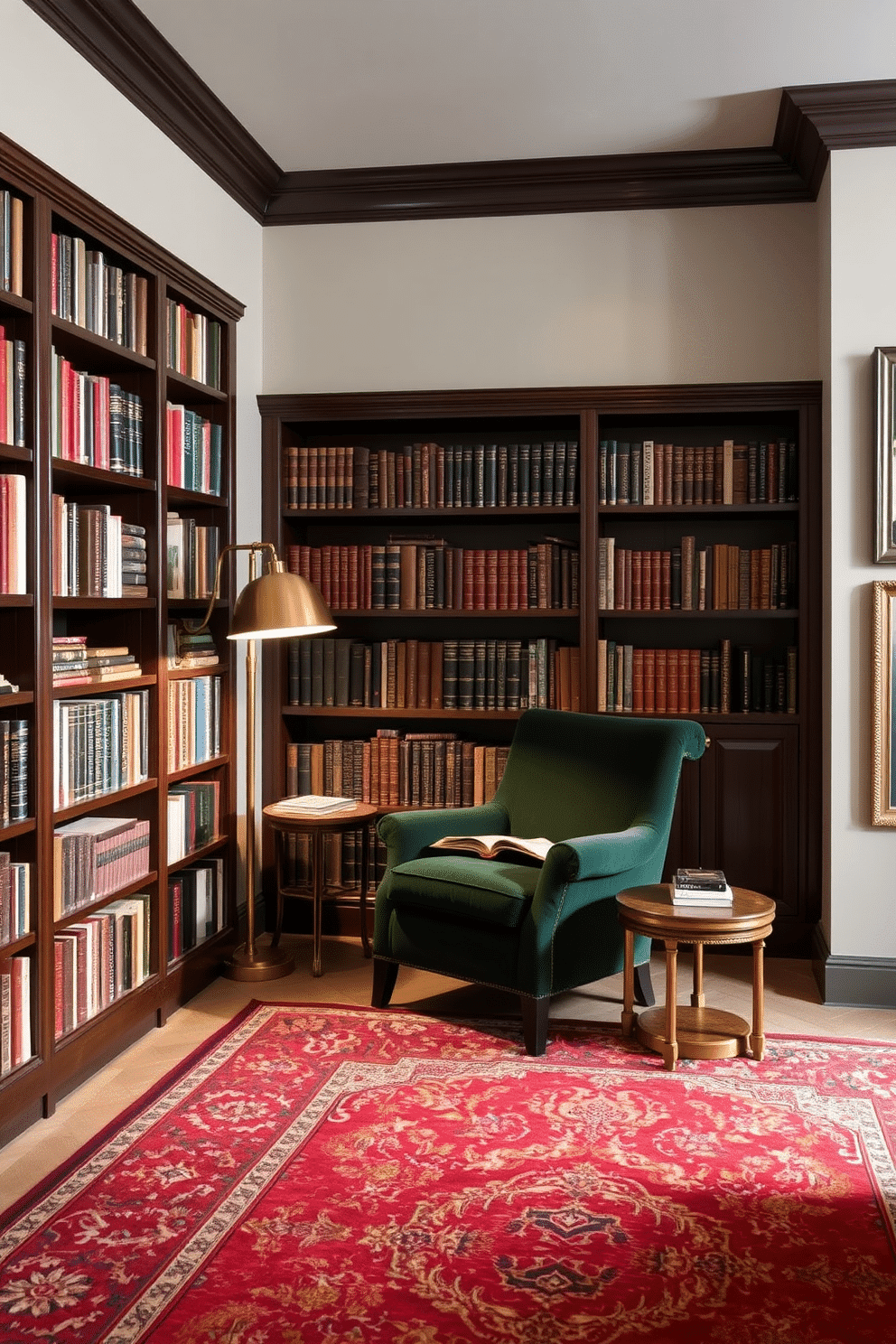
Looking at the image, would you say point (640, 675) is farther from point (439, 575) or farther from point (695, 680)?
point (439, 575)

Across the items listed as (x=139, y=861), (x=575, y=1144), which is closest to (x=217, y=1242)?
(x=575, y=1144)

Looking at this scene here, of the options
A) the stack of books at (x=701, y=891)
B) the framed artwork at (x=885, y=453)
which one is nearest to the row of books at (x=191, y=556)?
the stack of books at (x=701, y=891)

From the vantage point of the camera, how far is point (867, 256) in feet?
13.3

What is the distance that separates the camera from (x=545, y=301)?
189 inches

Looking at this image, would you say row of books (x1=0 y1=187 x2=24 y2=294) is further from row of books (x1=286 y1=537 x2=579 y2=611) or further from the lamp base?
the lamp base

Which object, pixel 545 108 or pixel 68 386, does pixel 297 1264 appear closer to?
pixel 68 386

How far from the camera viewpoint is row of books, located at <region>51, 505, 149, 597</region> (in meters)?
3.26

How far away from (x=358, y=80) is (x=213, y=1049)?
128 inches

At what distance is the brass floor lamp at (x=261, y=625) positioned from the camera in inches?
156

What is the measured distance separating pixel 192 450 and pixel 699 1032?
2603 mm

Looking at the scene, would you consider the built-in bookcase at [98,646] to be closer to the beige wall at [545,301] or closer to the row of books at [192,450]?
the row of books at [192,450]

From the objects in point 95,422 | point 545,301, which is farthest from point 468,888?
point 545,301

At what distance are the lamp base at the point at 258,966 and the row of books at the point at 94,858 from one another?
0.71 meters

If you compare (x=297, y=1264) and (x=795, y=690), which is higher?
(x=795, y=690)
